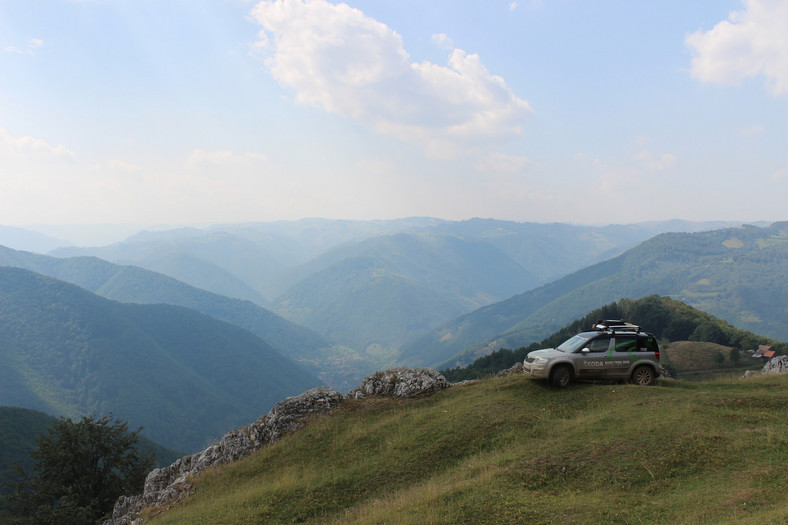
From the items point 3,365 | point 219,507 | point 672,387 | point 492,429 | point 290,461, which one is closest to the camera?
point 219,507

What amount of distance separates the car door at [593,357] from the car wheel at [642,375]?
167 centimetres

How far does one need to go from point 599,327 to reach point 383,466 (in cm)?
1200

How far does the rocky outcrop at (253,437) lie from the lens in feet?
61.3

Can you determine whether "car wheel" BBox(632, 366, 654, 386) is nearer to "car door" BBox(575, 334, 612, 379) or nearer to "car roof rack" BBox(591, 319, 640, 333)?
"car door" BBox(575, 334, 612, 379)

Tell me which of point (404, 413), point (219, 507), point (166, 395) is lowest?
point (166, 395)

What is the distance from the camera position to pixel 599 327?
19.4m

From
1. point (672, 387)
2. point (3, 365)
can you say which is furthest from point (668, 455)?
point (3, 365)

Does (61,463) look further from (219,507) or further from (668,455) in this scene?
(668,455)

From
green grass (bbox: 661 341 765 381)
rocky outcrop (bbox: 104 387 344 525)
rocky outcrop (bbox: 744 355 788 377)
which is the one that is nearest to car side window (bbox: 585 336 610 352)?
rocky outcrop (bbox: 104 387 344 525)

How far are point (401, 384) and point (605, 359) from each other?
1026 centimetres

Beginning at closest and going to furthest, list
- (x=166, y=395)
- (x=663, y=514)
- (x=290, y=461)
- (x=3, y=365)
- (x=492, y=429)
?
(x=663, y=514) → (x=492, y=429) → (x=290, y=461) → (x=3, y=365) → (x=166, y=395)

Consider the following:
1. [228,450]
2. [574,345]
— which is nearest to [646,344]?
[574,345]

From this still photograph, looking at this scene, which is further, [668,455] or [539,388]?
[539,388]

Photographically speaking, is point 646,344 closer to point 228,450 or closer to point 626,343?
point 626,343
